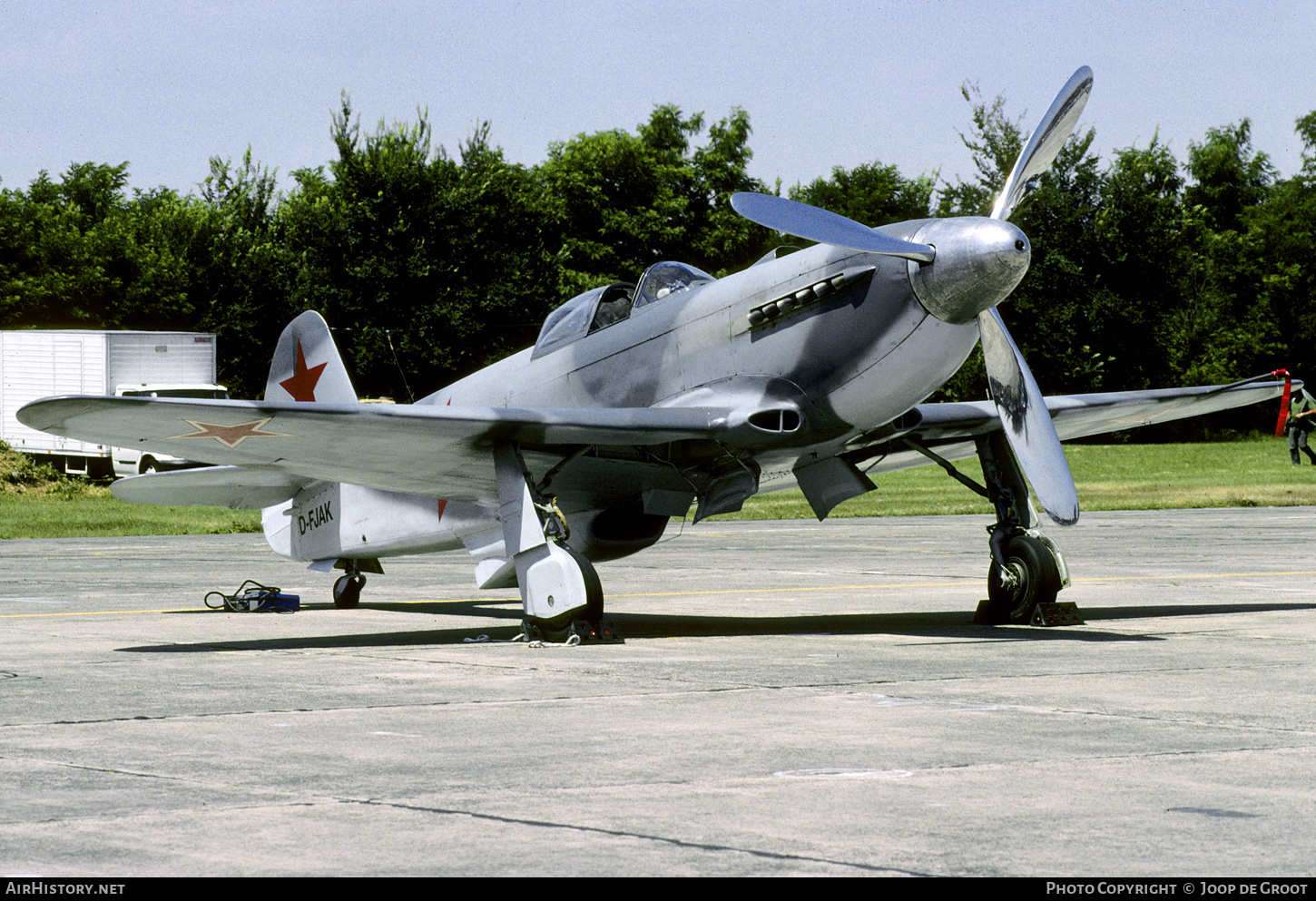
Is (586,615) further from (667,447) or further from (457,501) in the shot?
(457,501)

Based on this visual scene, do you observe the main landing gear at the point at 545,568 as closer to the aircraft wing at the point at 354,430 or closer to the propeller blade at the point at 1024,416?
the aircraft wing at the point at 354,430

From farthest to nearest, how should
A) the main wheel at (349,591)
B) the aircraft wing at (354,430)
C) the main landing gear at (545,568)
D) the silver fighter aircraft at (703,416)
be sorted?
the main wheel at (349,591)
the main landing gear at (545,568)
the silver fighter aircraft at (703,416)
the aircraft wing at (354,430)

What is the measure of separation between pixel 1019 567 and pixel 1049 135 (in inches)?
135

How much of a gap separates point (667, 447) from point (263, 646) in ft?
10.9

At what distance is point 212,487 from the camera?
1358 cm

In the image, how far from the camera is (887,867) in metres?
3.85

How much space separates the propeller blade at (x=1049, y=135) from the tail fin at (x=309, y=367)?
20.8ft

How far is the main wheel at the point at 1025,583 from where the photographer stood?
11625 millimetres

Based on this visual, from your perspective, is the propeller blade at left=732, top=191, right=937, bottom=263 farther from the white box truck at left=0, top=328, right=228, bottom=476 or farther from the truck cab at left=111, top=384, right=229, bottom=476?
the white box truck at left=0, top=328, right=228, bottom=476

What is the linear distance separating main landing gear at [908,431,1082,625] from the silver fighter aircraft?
21 millimetres

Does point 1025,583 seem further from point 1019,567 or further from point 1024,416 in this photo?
point 1024,416

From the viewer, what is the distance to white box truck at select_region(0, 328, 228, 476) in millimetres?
41125

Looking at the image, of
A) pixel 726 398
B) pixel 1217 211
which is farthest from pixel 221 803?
pixel 1217 211

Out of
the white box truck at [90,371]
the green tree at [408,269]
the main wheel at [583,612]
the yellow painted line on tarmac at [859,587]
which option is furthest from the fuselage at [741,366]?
the green tree at [408,269]
